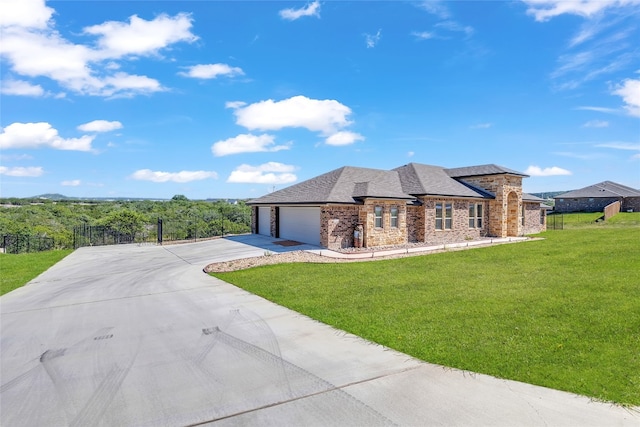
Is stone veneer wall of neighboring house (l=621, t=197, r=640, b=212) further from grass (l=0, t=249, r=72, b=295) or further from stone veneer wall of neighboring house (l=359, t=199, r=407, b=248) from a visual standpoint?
grass (l=0, t=249, r=72, b=295)

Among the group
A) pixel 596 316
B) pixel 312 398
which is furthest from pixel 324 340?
pixel 596 316

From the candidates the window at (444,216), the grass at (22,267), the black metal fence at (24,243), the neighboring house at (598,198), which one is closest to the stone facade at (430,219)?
the window at (444,216)

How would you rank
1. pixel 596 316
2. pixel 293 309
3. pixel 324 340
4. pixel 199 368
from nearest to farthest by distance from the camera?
pixel 199 368, pixel 324 340, pixel 596 316, pixel 293 309

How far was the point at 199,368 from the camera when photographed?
18.4ft

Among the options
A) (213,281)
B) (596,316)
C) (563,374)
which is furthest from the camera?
(213,281)

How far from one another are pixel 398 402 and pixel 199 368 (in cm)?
320

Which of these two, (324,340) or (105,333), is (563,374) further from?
(105,333)

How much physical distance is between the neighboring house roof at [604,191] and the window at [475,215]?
1345 inches

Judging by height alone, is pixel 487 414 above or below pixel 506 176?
below

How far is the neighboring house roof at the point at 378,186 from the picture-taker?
20.3m

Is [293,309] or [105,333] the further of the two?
[293,309]

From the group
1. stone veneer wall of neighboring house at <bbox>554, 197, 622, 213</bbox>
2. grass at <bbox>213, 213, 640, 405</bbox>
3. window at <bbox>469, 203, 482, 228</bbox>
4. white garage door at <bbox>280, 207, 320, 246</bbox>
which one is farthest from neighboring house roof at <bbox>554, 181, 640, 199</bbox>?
white garage door at <bbox>280, 207, 320, 246</bbox>

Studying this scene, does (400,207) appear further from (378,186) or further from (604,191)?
(604,191)

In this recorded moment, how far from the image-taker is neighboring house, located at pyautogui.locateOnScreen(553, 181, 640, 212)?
154ft
